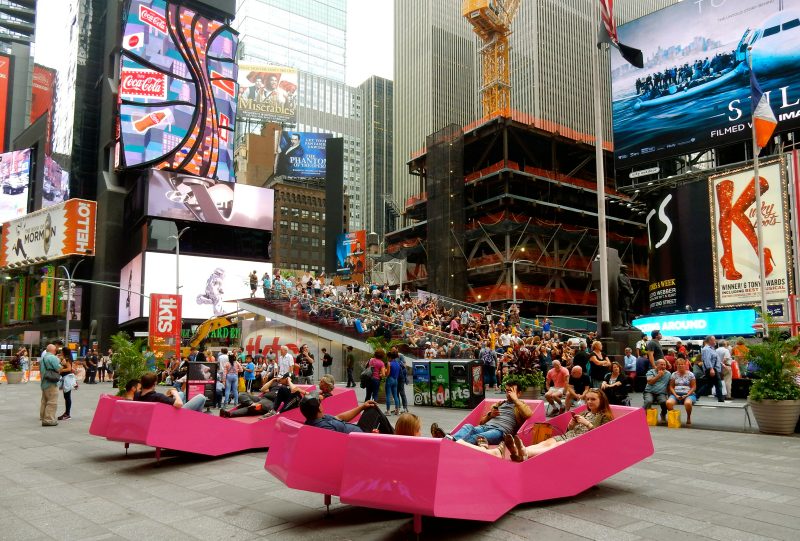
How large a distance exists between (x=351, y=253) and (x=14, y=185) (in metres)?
45.7

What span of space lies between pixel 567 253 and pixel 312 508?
57.9 m

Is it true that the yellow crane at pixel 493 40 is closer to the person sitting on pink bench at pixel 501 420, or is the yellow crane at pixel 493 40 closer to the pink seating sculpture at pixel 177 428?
the pink seating sculpture at pixel 177 428

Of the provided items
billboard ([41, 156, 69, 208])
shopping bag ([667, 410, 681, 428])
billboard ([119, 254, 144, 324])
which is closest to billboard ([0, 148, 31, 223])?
billboard ([41, 156, 69, 208])

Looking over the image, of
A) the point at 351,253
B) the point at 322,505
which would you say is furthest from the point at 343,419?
the point at 351,253

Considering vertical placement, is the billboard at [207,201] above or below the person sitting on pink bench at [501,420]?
above

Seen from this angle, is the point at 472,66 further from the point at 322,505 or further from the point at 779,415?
the point at 322,505

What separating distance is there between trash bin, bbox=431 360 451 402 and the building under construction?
126 ft

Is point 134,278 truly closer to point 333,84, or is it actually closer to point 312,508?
point 312,508

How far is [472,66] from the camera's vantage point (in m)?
143

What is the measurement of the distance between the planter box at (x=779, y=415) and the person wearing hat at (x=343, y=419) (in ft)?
27.0

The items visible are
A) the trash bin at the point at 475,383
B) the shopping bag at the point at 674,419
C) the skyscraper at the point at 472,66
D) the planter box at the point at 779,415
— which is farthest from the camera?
the skyscraper at the point at 472,66

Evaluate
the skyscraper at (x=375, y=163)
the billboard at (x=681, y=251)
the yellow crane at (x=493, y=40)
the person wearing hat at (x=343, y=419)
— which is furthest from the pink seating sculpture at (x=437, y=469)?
the skyscraper at (x=375, y=163)

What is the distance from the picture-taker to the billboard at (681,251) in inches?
1683

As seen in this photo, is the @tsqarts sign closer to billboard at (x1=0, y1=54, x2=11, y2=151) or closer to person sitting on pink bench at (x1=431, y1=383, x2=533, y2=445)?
person sitting on pink bench at (x1=431, y1=383, x2=533, y2=445)
